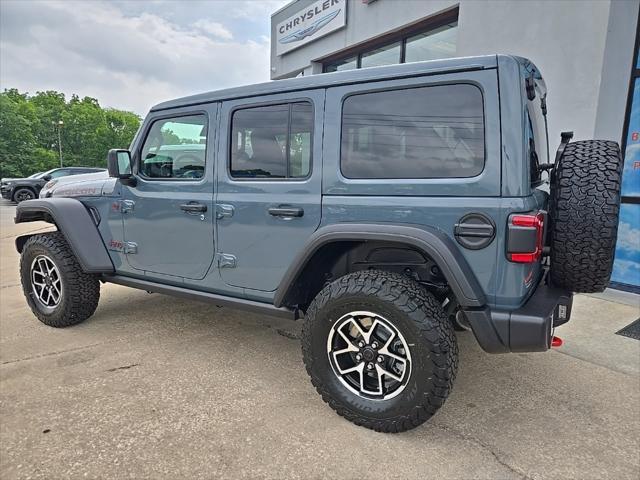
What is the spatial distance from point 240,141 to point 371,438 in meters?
1.96

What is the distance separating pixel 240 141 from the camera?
2.77 m

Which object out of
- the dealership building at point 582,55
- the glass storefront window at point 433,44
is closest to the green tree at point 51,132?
the glass storefront window at point 433,44

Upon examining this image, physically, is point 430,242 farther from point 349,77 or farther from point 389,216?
point 349,77

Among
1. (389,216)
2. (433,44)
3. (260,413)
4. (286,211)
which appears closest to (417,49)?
(433,44)

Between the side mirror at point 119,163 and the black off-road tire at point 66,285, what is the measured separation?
849mm

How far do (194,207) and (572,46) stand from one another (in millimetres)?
4673

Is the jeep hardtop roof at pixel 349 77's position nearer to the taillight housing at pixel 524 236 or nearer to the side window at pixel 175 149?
the side window at pixel 175 149

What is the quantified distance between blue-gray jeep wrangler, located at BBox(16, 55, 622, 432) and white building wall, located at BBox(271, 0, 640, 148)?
2603mm

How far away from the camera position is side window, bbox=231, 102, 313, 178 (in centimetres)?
247

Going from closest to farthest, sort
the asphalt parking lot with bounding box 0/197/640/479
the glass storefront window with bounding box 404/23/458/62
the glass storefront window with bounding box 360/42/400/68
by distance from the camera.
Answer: the asphalt parking lot with bounding box 0/197/640/479, the glass storefront window with bounding box 404/23/458/62, the glass storefront window with bounding box 360/42/400/68

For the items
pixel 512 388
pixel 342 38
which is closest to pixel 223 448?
pixel 512 388

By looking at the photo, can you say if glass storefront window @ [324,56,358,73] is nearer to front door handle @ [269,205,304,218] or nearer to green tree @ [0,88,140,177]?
front door handle @ [269,205,304,218]

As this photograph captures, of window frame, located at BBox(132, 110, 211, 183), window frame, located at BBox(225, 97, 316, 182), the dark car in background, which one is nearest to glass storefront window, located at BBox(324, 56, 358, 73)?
window frame, located at BBox(132, 110, 211, 183)

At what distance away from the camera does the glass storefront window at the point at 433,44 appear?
6688mm
